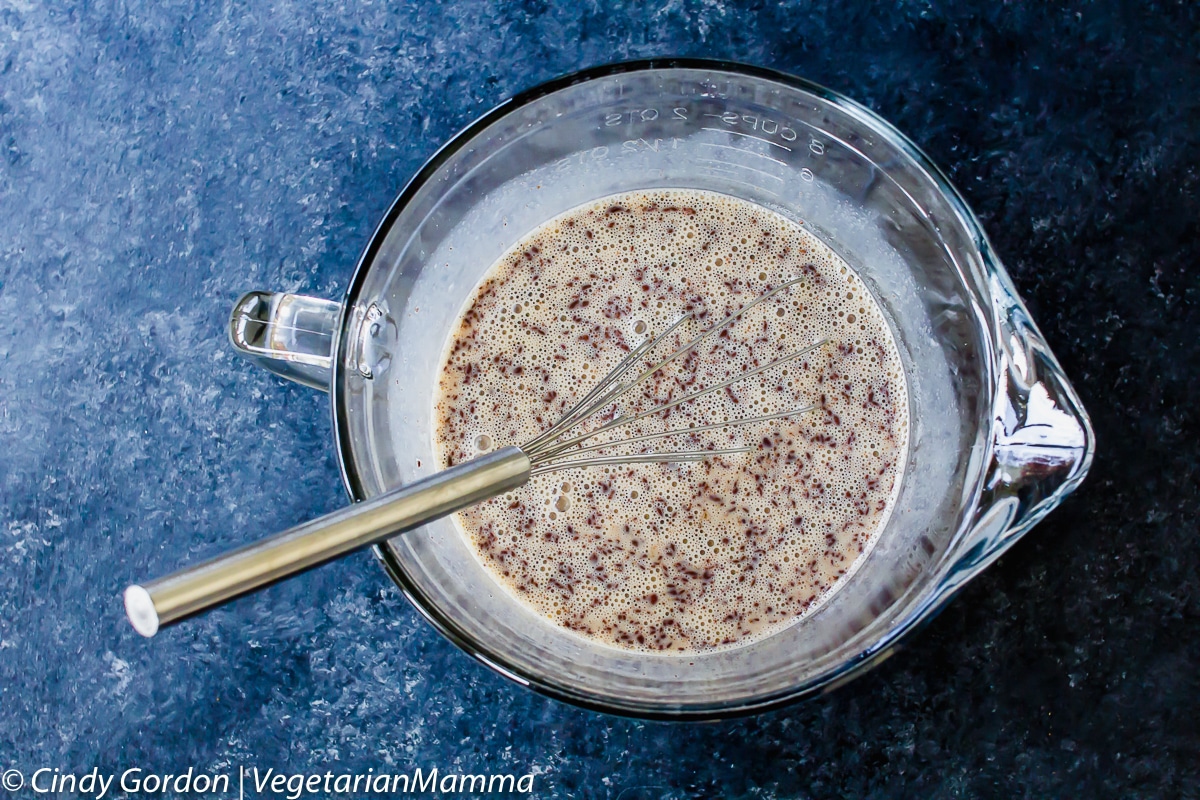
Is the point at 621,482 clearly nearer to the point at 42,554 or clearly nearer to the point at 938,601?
the point at 938,601

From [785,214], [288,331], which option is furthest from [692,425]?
[288,331]

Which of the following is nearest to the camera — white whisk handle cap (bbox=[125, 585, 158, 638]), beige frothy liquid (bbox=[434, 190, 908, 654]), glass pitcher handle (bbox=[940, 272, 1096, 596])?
white whisk handle cap (bbox=[125, 585, 158, 638])

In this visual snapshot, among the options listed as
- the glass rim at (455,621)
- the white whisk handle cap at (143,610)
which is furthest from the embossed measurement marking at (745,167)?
the white whisk handle cap at (143,610)

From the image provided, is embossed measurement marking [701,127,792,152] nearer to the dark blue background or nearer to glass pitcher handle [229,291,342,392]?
the dark blue background

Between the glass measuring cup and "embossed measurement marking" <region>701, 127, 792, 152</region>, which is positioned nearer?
the glass measuring cup

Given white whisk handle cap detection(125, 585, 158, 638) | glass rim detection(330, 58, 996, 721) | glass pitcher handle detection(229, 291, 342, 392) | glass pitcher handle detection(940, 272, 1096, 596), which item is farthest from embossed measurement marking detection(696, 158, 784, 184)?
white whisk handle cap detection(125, 585, 158, 638)

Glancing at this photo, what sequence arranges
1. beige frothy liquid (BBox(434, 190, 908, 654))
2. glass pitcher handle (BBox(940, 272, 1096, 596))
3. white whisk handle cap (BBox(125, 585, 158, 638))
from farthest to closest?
1. beige frothy liquid (BBox(434, 190, 908, 654))
2. glass pitcher handle (BBox(940, 272, 1096, 596))
3. white whisk handle cap (BBox(125, 585, 158, 638))
